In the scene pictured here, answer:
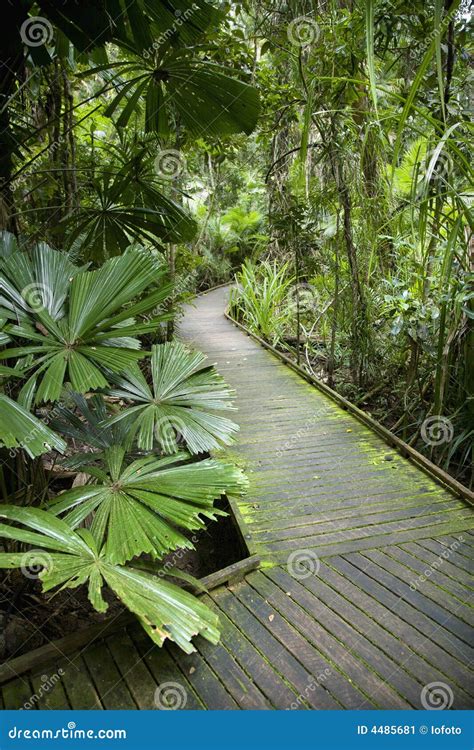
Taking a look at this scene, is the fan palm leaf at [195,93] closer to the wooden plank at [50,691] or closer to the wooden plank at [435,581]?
the wooden plank at [435,581]

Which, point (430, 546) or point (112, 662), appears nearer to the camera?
point (112, 662)

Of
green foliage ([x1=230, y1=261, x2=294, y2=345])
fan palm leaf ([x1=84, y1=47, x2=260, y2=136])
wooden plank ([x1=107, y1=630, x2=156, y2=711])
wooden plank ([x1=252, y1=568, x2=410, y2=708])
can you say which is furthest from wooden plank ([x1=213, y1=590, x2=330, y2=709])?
green foliage ([x1=230, y1=261, x2=294, y2=345])

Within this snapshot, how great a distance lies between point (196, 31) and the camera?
2.29 metres

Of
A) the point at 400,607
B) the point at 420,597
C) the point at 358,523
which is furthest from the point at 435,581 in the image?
the point at 358,523

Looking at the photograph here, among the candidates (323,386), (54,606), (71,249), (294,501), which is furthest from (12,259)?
(323,386)

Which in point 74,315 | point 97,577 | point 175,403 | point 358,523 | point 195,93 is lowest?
point 358,523

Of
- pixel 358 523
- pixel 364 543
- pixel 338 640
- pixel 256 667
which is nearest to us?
pixel 256 667

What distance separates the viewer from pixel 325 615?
1918 mm

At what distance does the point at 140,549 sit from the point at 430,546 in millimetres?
1545

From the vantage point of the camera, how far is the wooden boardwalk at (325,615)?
5.20 ft

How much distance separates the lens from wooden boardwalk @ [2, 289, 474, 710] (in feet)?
5.20

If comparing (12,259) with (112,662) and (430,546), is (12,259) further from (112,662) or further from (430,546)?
(430,546)

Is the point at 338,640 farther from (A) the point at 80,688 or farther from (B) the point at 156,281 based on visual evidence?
(B) the point at 156,281

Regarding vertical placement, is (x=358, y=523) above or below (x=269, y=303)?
below
